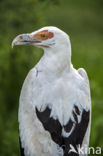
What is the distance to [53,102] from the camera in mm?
5547

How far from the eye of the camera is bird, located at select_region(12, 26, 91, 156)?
5492 mm

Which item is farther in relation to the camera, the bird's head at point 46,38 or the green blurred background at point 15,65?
the green blurred background at point 15,65

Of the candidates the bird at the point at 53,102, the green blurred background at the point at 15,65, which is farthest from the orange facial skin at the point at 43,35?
the green blurred background at the point at 15,65

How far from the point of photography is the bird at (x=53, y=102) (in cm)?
549

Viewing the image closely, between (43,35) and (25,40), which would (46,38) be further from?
(25,40)

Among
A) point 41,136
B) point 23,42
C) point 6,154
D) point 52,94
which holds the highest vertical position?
point 23,42

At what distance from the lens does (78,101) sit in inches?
221

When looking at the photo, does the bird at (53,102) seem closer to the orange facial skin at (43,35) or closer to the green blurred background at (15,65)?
the orange facial skin at (43,35)

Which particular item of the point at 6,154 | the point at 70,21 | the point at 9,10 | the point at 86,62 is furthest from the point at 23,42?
the point at 70,21

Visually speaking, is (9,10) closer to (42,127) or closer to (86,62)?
(42,127)

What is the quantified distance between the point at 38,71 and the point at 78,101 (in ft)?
1.49

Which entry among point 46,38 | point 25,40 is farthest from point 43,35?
point 25,40

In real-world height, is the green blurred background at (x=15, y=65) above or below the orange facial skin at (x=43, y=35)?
below

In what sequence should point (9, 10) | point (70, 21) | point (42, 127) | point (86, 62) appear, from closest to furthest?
point (42, 127) → point (9, 10) → point (86, 62) → point (70, 21)
